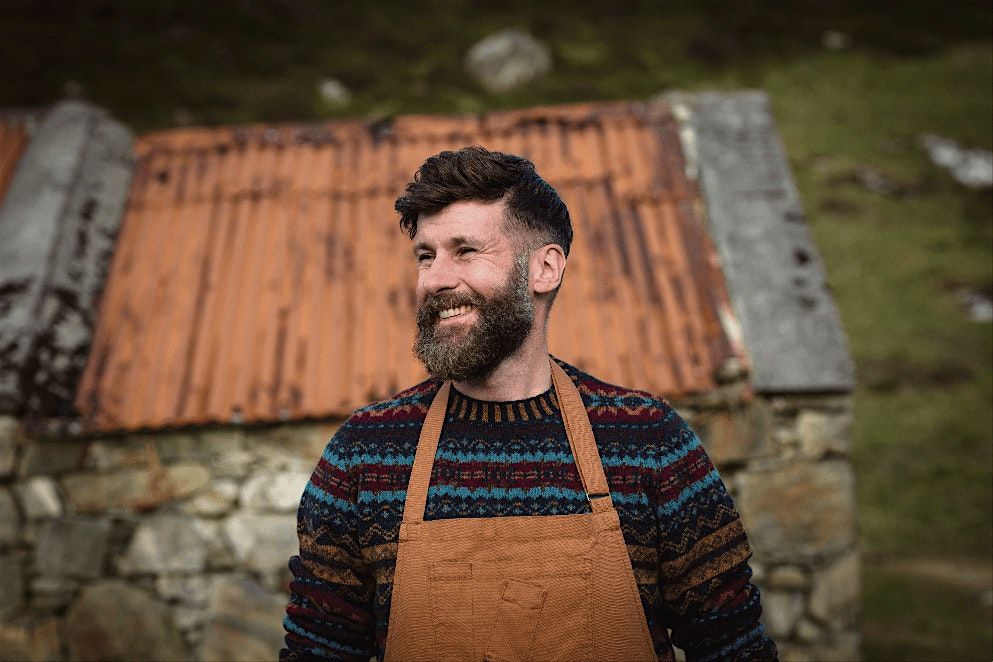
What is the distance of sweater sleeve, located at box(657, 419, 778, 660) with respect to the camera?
189 cm

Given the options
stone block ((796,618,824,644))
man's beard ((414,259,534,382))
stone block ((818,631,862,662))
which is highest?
man's beard ((414,259,534,382))

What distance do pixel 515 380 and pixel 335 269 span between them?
3389 millimetres

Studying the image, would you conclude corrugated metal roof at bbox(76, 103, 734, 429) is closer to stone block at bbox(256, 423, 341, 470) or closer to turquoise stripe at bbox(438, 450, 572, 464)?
stone block at bbox(256, 423, 341, 470)

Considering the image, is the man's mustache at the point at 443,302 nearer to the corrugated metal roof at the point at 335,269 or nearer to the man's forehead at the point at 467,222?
the man's forehead at the point at 467,222

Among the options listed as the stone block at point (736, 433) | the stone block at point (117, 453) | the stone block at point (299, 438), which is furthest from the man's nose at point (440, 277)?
the stone block at point (117, 453)

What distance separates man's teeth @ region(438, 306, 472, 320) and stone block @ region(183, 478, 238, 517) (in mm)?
3133

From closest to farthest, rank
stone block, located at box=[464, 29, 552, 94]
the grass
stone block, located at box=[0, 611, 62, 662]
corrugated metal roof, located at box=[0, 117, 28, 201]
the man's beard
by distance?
the man's beard → stone block, located at box=[0, 611, 62, 662] → corrugated metal roof, located at box=[0, 117, 28, 201] → the grass → stone block, located at box=[464, 29, 552, 94]

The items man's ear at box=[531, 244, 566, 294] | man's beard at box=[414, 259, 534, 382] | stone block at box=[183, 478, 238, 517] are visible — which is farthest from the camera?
stone block at box=[183, 478, 238, 517]

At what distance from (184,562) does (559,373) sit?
347 centimetres

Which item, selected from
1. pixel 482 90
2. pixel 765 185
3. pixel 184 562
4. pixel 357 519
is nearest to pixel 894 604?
pixel 765 185

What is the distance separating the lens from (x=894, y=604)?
6.73 metres

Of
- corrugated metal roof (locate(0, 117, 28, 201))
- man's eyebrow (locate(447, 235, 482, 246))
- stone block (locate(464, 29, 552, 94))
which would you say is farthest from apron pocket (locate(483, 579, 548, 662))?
stone block (locate(464, 29, 552, 94))

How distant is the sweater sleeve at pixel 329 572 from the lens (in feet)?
6.34

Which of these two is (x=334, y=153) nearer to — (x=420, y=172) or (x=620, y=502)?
(x=420, y=172)
